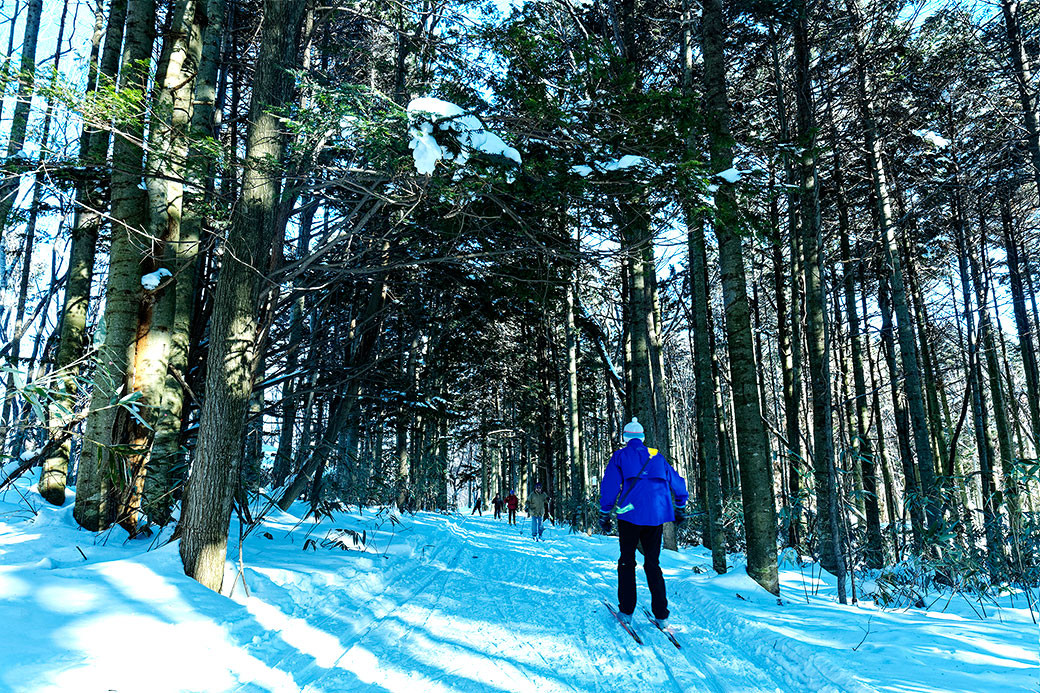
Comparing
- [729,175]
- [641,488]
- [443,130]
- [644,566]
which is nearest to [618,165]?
[729,175]

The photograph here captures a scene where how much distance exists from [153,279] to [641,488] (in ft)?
20.8

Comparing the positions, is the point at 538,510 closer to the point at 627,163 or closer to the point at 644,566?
the point at 644,566

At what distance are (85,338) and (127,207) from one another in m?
2.83

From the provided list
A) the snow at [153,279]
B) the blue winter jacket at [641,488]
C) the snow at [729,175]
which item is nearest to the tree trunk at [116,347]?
the snow at [153,279]

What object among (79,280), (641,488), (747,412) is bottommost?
(641,488)

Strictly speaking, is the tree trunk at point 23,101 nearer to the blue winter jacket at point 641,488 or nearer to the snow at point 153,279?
the snow at point 153,279

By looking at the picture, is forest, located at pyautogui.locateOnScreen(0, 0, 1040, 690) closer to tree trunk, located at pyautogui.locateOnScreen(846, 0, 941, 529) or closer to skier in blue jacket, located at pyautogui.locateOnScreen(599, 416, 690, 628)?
tree trunk, located at pyautogui.locateOnScreen(846, 0, 941, 529)

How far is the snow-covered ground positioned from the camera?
3.57 m

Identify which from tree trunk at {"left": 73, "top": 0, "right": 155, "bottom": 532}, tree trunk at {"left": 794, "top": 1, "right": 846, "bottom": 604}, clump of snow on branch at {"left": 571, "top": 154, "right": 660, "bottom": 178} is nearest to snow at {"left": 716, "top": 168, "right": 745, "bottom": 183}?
clump of snow on branch at {"left": 571, "top": 154, "right": 660, "bottom": 178}

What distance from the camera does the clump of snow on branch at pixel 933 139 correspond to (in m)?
11.4

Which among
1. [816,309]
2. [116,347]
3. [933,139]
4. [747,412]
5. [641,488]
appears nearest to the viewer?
[641,488]

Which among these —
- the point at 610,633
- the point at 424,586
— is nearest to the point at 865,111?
the point at 610,633

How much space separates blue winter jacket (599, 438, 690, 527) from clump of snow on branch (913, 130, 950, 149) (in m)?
10.4

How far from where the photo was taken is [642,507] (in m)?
5.57
